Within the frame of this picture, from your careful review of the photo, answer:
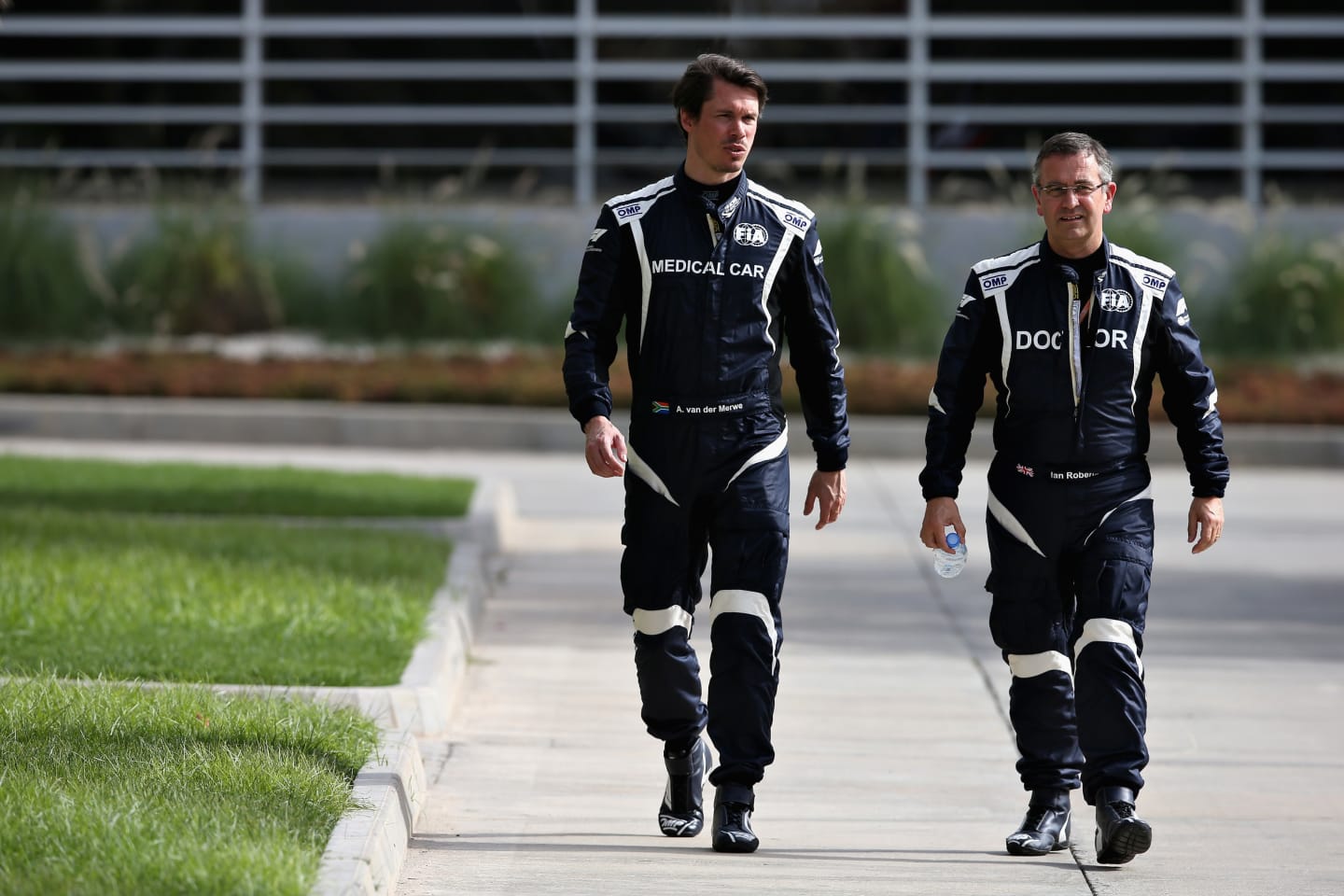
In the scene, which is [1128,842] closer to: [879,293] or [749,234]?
[749,234]

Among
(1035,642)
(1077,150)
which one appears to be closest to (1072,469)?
(1035,642)

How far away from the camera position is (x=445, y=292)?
19141mm

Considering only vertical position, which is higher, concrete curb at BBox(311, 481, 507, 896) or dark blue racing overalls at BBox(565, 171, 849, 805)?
dark blue racing overalls at BBox(565, 171, 849, 805)

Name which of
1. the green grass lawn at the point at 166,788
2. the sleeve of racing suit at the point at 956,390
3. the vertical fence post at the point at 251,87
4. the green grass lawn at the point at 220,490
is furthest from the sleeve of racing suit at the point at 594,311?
the vertical fence post at the point at 251,87

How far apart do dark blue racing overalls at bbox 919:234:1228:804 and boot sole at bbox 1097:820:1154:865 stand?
0.12 m

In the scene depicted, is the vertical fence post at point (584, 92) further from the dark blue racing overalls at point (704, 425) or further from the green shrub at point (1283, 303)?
the dark blue racing overalls at point (704, 425)

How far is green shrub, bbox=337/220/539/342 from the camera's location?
63.1 ft

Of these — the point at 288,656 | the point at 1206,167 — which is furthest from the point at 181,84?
the point at 288,656

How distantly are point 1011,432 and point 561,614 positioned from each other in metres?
4.02

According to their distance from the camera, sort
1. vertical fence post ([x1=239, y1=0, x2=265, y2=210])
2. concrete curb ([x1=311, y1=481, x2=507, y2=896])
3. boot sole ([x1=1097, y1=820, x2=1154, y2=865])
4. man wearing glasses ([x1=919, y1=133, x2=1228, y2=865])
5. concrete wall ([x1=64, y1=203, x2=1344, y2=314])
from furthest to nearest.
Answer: vertical fence post ([x1=239, y1=0, x2=265, y2=210]), concrete wall ([x1=64, y1=203, x2=1344, y2=314]), man wearing glasses ([x1=919, y1=133, x2=1228, y2=865]), boot sole ([x1=1097, y1=820, x2=1154, y2=865]), concrete curb ([x1=311, y1=481, x2=507, y2=896])

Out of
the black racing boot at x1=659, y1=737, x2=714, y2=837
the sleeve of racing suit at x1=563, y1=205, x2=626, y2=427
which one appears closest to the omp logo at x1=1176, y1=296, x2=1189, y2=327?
the sleeve of racing suit at x1=563, y1=205, x2=626, y2=427

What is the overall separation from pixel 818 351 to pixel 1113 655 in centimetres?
110

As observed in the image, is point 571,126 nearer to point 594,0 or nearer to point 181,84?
point 594,0

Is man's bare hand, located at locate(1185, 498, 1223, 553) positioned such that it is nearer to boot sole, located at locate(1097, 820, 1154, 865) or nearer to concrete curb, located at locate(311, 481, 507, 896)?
boot sole, located at locate(1097, 820, 1154, 865)
